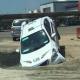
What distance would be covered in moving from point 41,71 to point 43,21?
39.5ft

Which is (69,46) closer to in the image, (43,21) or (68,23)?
(43,21)

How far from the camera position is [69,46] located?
26891 mm

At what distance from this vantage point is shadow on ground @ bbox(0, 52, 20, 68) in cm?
2213

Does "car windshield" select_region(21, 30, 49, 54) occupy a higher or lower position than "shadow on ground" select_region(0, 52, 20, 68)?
higher

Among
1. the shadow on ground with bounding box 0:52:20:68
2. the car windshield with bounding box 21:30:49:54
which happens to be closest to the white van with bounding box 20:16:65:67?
the car windshield with bounding box 21:30:49:54

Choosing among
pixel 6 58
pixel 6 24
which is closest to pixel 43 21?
pixel 6 58

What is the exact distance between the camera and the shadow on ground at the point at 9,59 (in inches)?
871

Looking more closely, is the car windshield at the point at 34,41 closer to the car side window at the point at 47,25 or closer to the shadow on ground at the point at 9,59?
the car side window at the point at 47,25

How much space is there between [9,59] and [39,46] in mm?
4407

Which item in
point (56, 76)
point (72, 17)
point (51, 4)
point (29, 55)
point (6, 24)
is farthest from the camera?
point (51, 4)

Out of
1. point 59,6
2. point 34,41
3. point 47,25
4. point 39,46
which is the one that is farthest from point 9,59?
point 59,6

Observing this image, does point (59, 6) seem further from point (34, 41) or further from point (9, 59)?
point (34, 41)

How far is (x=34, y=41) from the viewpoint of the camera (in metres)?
20.4

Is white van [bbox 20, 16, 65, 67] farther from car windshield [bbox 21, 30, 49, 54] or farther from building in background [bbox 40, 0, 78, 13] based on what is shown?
building in background [bbox 40, 0, 78, 13]
